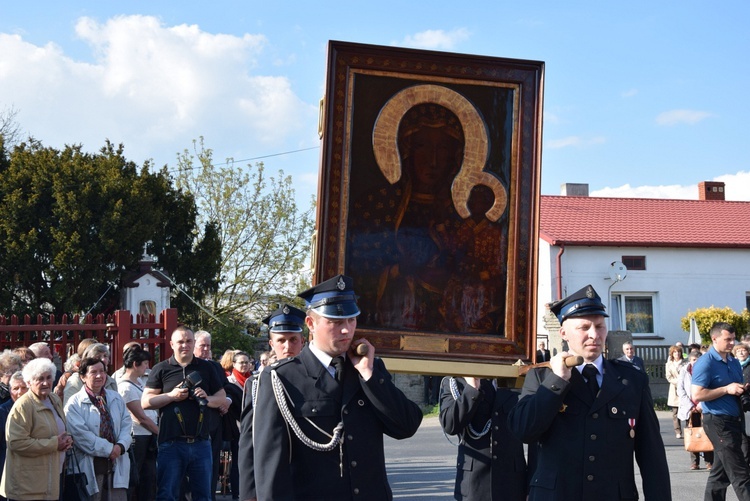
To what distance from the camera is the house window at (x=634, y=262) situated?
35125 mm

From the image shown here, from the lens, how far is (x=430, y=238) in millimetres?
6879

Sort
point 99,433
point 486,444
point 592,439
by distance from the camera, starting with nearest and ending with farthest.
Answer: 1. point 592,439
2. point 486,444
3. point 99,433

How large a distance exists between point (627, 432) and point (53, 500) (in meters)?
5.48

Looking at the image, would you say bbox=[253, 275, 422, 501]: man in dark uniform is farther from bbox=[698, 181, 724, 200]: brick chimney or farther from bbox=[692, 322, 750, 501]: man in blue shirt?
bbox=[698, 181, 724, 200]: brick chimney

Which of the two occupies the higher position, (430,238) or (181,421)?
(430,238)

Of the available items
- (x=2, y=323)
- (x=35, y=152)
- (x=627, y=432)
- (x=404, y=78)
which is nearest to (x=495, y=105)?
(x=404, y=78)

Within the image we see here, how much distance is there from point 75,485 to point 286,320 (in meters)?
3.00

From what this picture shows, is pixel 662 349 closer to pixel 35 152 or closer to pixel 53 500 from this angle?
pixel 35 152

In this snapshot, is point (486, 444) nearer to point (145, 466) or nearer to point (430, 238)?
A: point (430, 238)

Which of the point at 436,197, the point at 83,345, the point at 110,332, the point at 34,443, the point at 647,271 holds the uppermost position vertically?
the point at 647,271

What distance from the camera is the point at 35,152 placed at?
121 feet

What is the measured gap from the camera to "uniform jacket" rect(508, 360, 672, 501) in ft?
16.0

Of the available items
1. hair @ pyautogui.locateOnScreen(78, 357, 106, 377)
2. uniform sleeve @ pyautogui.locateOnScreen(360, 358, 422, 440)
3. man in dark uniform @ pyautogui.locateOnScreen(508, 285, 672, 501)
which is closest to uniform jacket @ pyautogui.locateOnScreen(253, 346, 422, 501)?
uniform sleeve @ pyautogui.locateOnScreen(360, 358, 422, 440)

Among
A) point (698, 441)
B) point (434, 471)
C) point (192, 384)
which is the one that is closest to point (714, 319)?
point (434, 471)
